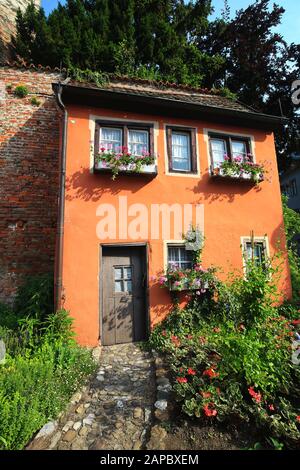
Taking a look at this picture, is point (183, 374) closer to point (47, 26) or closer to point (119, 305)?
point (119, 305)

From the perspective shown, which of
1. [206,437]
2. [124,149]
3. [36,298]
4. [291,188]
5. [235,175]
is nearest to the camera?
[206,437]

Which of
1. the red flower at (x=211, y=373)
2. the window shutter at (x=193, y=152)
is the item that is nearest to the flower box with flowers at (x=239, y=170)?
the window shutter at (x=193, y=152)

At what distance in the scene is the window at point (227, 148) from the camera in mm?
7211

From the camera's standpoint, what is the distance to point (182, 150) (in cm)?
701

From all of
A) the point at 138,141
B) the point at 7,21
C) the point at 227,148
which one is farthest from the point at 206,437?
the point at 7,21

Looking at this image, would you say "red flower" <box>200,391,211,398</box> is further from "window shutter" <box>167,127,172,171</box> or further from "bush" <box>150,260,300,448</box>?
"window shutter" <box>167,127,172,171</box>

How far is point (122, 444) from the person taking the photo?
117 inches

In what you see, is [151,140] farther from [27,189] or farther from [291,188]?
[291,188]

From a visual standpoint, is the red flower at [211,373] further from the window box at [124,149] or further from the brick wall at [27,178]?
the brick wall at [27,178]

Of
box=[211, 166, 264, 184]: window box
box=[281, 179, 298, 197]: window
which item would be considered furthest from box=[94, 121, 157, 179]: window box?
box=[281, 179, 298, 197]: window

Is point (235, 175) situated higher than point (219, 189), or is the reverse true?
point (235, 175)

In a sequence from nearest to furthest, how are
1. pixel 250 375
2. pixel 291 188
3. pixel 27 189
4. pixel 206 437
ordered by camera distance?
pixel 206 437
pixel 250 375
pixel 27 189
pixel 291 188

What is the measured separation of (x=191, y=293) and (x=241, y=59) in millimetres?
12270

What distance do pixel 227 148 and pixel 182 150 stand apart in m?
1.42
